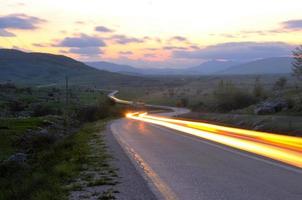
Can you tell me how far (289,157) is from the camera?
1557 cm

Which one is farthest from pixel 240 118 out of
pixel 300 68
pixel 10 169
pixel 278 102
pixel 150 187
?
pixel 150 187

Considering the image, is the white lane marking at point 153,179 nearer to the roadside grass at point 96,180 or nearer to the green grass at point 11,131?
the roadside grass at point 96,180

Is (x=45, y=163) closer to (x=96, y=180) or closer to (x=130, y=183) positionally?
(x=96, y=180)

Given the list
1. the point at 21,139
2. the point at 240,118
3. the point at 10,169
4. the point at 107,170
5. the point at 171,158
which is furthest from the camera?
the point at 240,118

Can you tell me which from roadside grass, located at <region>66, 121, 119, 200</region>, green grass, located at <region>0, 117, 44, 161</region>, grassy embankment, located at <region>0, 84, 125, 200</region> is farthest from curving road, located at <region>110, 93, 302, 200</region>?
green grass, located at <region>0, 117, 44, 161</region>

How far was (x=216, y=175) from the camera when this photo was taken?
1308 centimetres

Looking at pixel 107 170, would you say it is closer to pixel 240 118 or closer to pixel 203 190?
pixel 203 190

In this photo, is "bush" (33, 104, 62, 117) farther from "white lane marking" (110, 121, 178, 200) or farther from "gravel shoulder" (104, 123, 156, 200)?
"gravel shoulder" (104, 123, 156, 200)

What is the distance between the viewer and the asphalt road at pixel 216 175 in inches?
411

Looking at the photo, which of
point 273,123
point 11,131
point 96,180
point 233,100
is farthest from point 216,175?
point 233,100

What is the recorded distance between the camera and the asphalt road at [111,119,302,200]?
10.4 meters

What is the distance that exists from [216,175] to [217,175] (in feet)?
0.08

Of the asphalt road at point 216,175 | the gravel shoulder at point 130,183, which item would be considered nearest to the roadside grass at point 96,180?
the gravel shoulder at point 130,183

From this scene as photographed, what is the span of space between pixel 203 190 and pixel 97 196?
2130 millimetres
